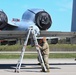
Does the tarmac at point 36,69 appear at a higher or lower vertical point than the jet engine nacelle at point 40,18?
lower

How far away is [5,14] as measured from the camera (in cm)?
1908

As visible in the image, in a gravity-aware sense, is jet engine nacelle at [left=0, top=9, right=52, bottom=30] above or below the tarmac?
above

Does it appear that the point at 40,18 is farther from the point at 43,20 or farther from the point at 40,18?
the point at 43,20

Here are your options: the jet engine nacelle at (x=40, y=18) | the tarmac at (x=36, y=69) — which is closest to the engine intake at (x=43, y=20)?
the jet engine nacelle at (x=40, y=18)

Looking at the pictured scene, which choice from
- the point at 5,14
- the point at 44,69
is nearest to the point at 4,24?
the point at 5,14

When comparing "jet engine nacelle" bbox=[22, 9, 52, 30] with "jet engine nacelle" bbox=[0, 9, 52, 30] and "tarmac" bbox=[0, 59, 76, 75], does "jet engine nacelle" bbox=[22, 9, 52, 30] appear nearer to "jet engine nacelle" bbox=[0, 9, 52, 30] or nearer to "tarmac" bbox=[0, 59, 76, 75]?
"jet engine nacelle" bbox=[0, 9, 52, 30]

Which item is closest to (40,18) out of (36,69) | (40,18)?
(40,18)

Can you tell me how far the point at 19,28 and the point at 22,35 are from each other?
3.37m

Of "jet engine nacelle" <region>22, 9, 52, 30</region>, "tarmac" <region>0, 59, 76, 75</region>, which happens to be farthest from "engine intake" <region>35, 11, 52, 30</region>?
"tarmac" <region>0, 59, 76, 75</region>

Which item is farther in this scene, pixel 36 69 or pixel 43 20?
pixel 43 20

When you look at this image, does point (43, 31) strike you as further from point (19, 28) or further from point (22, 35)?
point (19, 28)

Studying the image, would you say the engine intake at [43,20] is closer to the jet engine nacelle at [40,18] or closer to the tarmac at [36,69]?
the jet engine nacelle at [40,18]

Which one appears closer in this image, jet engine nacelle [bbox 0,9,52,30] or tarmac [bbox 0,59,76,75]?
tarmac [bbox 0,59,76,75]

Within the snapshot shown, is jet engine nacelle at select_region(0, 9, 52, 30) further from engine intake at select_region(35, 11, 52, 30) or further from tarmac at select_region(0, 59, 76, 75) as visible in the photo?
tarmac at select_region(0, 59, 76, 75)
